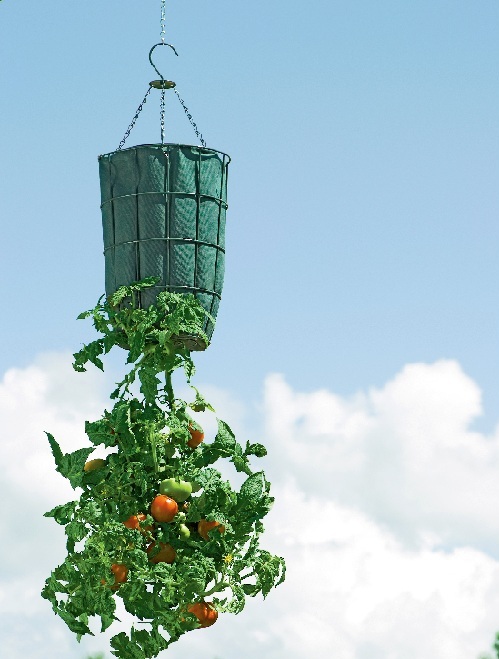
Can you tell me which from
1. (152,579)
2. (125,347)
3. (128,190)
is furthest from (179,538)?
(128,190)

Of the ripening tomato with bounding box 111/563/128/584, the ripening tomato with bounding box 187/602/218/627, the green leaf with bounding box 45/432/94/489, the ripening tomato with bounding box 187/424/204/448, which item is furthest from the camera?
the ripening tomato with bounding box 187/424/204/448

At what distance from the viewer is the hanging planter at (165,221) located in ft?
34.5

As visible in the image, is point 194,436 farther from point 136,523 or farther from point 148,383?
point 136,523

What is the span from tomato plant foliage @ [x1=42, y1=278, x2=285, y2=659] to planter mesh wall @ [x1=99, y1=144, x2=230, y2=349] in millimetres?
163

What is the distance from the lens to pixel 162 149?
416 inches

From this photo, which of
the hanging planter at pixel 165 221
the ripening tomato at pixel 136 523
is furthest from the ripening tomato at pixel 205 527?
the hanging planter at pixel 165 221

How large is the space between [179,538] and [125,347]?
4.26 feet

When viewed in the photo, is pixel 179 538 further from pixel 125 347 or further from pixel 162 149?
pixel 162 149

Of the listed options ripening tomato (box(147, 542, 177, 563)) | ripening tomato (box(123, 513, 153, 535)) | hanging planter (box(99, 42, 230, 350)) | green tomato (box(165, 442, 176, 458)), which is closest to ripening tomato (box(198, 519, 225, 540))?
ripening tomato (box(147, 542, 177, 563))

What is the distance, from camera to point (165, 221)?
10.5 meters

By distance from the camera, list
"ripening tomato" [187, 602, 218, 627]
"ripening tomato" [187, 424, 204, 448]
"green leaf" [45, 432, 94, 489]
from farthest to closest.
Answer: "ripening tomato" [187, 424, 204, 448] < "green leaf" [45, 432, 94, 489] < "ripening tomato" [187, 602, 218, 627]

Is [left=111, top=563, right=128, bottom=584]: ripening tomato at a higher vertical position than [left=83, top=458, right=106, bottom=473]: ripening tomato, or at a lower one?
lower

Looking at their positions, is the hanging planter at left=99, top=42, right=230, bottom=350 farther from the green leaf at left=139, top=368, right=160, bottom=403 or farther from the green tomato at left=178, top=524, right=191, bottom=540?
the green tomato at left=178, top=524, right=191, bottom=540

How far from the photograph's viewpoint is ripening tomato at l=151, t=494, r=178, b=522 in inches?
399
